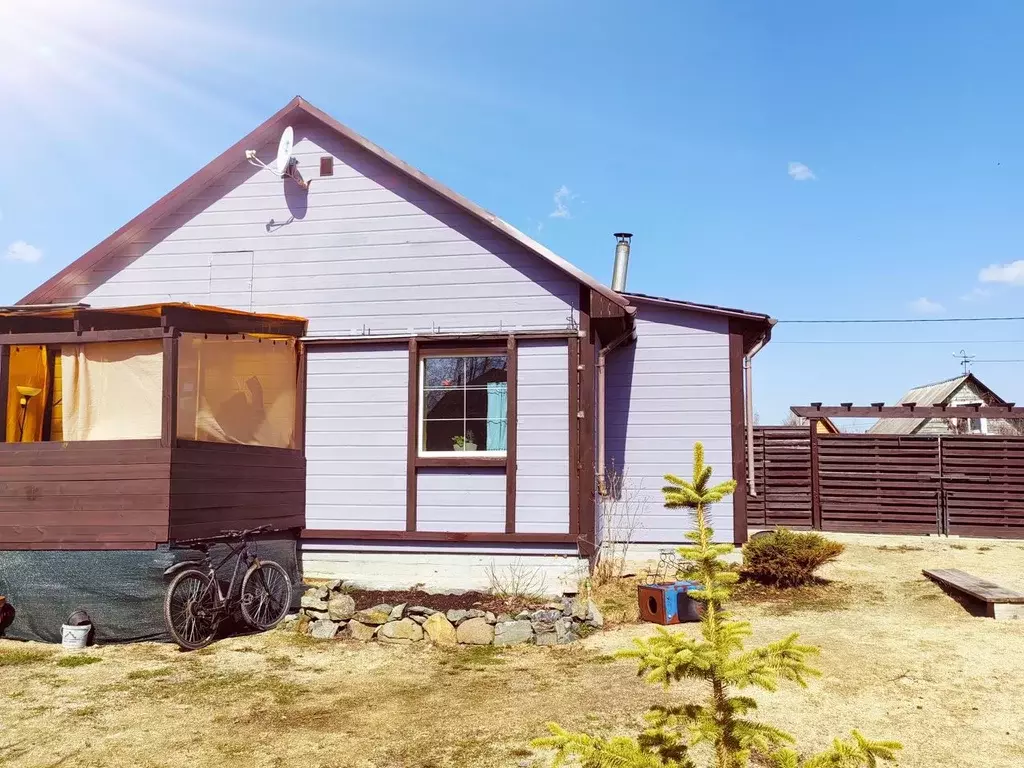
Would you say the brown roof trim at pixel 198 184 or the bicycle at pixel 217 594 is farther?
the brown roof trim at pixel 198 184

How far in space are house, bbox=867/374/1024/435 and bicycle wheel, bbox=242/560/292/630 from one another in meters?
27.9

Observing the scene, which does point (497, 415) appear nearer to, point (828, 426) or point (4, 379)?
point (4, 379)

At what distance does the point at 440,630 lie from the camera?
26.2 feet

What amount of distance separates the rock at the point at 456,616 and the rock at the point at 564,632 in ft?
3.14

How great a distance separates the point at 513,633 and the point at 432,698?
1903mm

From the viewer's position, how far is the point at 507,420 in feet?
31.2

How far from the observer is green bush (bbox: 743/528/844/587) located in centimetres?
1026

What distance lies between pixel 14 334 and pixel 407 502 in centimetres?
462

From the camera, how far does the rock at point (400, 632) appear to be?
798 cm

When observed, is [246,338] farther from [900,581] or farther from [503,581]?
[900,581]

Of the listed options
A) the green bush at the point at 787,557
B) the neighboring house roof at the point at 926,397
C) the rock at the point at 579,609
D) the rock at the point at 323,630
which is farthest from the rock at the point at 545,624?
the neighboring house roof at the point at 926,397

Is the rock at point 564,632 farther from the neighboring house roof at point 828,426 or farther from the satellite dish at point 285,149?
the neighboring house roof at point 828,426

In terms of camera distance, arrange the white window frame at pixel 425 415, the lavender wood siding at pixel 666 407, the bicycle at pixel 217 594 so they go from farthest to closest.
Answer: the lavender wood siding at pixel 666 407
the white window frame at pixel 425 415
the bicycle at pixel 217 594

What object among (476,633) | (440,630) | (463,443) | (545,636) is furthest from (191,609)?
(463,443)
